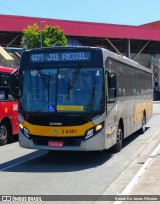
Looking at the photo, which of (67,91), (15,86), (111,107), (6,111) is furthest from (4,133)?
(67,91)

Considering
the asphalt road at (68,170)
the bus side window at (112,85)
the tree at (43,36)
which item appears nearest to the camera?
the asphalt road at (68,170)

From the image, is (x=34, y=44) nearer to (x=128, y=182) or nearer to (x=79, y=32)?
(x=79, y=32)

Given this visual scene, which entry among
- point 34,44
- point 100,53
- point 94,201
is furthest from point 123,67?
point 34,44

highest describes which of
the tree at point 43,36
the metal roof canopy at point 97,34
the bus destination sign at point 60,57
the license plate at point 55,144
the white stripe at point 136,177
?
the metal roof canopy at point 97,34

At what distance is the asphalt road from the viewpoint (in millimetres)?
8259

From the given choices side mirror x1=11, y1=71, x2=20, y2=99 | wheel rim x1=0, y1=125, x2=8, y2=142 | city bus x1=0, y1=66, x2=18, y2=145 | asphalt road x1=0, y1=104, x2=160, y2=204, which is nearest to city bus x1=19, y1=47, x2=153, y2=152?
side mirror x1=11, y1=71, x2=20, y2=99

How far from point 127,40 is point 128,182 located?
61.5 metres

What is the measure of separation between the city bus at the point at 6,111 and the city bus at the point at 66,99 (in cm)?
426

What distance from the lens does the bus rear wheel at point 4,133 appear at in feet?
51.3

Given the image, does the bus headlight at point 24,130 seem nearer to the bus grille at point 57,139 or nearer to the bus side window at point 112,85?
the bus grille at point 57,139

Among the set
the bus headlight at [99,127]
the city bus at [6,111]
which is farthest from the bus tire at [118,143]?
the city bus at [6,111]

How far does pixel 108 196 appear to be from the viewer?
7.63 metres

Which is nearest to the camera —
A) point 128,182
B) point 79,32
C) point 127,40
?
point 128,182

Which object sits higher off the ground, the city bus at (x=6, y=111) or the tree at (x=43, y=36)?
the tree at (x=43, y=36)
